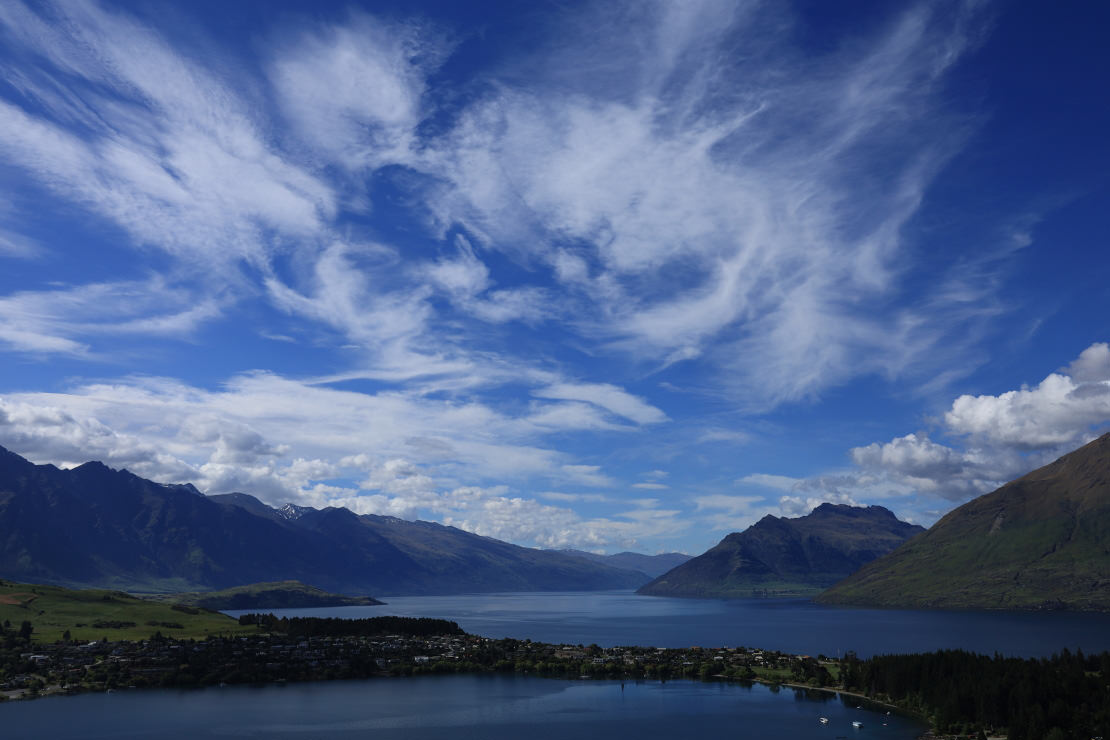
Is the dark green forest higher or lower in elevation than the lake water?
higher

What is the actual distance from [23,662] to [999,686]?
213237mm

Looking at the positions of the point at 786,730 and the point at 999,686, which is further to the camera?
the point at 786,730

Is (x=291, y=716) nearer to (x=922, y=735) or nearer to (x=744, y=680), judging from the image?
(x=744, y=680)

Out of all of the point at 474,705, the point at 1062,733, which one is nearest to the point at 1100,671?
the point at 1062,733

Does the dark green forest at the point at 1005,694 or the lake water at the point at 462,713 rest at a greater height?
the dark green forest at the point at 1005,694

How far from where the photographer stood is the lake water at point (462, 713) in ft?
458

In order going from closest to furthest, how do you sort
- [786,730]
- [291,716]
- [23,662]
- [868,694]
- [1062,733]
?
1. [1062,733]
2. [786,730]
3. [291,716]
4. [868,694]
5. [23,662]

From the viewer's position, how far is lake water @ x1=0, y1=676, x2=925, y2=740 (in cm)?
13962

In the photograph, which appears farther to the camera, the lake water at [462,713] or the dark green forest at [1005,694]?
the lake water at [462,713]

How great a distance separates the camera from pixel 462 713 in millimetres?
159125

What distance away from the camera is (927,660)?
160 metres

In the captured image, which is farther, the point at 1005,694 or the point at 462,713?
the point at 462,713

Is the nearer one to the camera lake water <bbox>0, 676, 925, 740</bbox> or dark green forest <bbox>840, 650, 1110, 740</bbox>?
dark green forest <bbox>840, 650, 1110, 740</bbox>

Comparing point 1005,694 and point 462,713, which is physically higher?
point 1005,694
